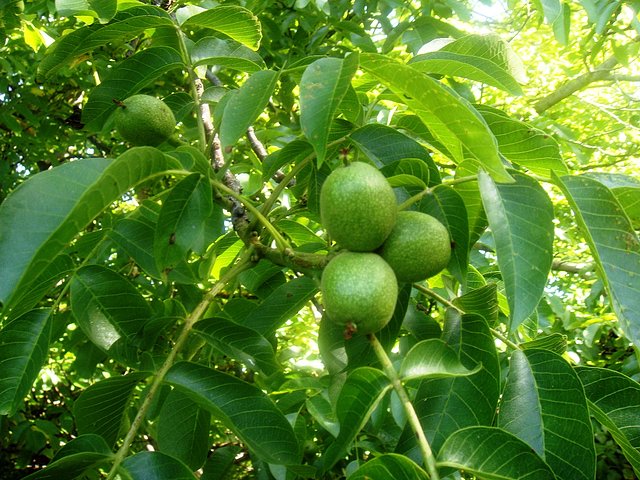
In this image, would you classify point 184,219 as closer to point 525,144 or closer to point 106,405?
point 106,405

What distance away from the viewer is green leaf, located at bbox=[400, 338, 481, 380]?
3.53ft

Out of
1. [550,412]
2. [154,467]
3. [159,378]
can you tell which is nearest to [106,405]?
[159,378]

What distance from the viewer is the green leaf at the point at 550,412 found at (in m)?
1.06

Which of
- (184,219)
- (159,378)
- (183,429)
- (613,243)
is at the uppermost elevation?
(184,219)

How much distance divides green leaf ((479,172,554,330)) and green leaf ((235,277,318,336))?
541 millimetres

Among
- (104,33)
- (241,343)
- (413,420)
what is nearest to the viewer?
(413,420)

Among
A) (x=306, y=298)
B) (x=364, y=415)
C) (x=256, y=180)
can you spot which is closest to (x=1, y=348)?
(x=306, y=298)

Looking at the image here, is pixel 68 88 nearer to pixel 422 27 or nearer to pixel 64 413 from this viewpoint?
pixel 64 413

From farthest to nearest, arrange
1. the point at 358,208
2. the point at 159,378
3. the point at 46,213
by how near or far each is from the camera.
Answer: the point at 159,378, the point at 358,208, the point at 46,213

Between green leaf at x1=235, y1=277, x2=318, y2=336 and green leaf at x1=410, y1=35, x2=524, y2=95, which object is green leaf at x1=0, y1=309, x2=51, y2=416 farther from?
green leaf at x1=410, y1=35, x2=524, y2=95

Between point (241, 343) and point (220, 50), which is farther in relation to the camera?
point (220, 50)

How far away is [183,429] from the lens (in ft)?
4.81

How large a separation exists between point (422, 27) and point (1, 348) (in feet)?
6.48

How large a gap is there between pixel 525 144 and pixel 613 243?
322 millimetres
